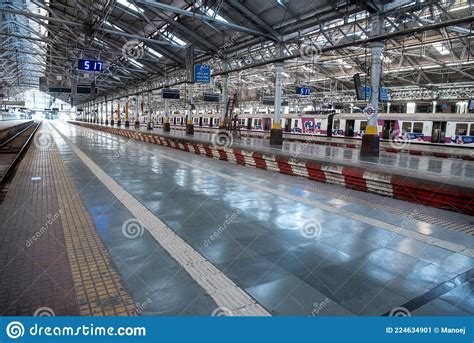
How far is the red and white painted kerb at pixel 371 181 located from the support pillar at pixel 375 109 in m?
5.91

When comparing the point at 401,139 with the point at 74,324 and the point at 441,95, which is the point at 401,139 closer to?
the point at 441,95

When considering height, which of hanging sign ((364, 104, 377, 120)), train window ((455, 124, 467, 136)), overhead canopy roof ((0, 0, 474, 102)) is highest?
overhead canopy roof ((0, 0, 474, 102))

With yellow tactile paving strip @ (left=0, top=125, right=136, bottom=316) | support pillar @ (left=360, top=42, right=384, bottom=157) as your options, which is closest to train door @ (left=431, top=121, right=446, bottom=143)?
support pillar @ (left=360, top=42, right=384, bottom=157)

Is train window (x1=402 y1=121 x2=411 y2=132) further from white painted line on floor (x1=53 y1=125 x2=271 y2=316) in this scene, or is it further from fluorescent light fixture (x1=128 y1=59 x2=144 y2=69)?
fluorescent light fixture (x1=128 y1=59 x2=144 y2=69)

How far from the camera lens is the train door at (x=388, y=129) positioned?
2420 cm

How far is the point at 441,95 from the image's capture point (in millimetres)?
31578

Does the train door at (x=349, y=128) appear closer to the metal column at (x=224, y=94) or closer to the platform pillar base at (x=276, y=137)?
the platform pillar base at (x=276, y=137)

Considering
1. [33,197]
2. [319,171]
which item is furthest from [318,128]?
[33,197]

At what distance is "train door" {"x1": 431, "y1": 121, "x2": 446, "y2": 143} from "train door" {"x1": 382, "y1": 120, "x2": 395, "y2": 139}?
8.84 feet

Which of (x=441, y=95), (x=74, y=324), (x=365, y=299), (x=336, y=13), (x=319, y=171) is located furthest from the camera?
(x=441, y=95)

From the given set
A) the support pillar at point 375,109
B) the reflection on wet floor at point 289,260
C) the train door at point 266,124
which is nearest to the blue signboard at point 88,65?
the train door at point 266,124

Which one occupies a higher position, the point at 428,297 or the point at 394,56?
the point at 394,56

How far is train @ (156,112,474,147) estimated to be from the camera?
2086cm

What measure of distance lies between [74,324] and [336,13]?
1761 centimetres
